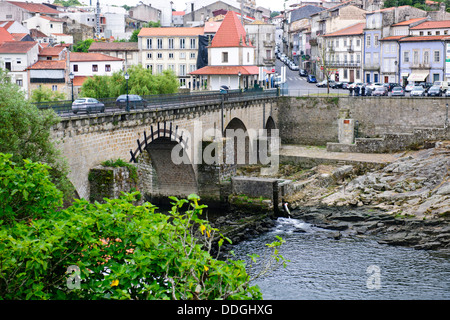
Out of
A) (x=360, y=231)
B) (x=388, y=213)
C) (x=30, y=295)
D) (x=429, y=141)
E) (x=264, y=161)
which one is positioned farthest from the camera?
(x=264, y=161)

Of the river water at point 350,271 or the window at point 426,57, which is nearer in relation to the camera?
the river water at point 350,271

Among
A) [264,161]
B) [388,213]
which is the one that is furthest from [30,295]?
[264,161]

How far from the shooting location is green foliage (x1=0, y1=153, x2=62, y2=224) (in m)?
15.0

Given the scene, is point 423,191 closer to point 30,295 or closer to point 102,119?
point 102,119

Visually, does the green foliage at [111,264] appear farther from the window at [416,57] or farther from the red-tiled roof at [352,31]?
the red-tiled roof at [352,31]

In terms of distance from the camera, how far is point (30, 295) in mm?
12266

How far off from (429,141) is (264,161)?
13090 mm

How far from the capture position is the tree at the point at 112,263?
41.1 ft

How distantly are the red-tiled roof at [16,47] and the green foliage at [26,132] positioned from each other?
161ft

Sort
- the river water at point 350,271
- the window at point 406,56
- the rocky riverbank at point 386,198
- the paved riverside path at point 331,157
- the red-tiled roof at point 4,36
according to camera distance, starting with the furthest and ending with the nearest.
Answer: the red-tiled roof at point 4,36
the window at point 406,56
the paved riverside path at point 331,157
the rocky riverbank at point 386,198
the river water at point 350,271

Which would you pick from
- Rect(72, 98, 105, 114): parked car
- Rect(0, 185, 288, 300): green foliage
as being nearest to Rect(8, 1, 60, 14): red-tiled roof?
Rect(72, 98, 105, 114): parked car

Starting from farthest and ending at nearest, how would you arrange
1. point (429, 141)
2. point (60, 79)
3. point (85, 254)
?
1. point (60, 79)
2. point (429, 141)
3. point (85, 254)

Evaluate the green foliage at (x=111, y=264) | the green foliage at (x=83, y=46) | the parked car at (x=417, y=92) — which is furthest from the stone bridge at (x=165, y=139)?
the green foliage at (x=83, y=46)

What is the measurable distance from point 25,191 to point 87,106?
16.1 m
